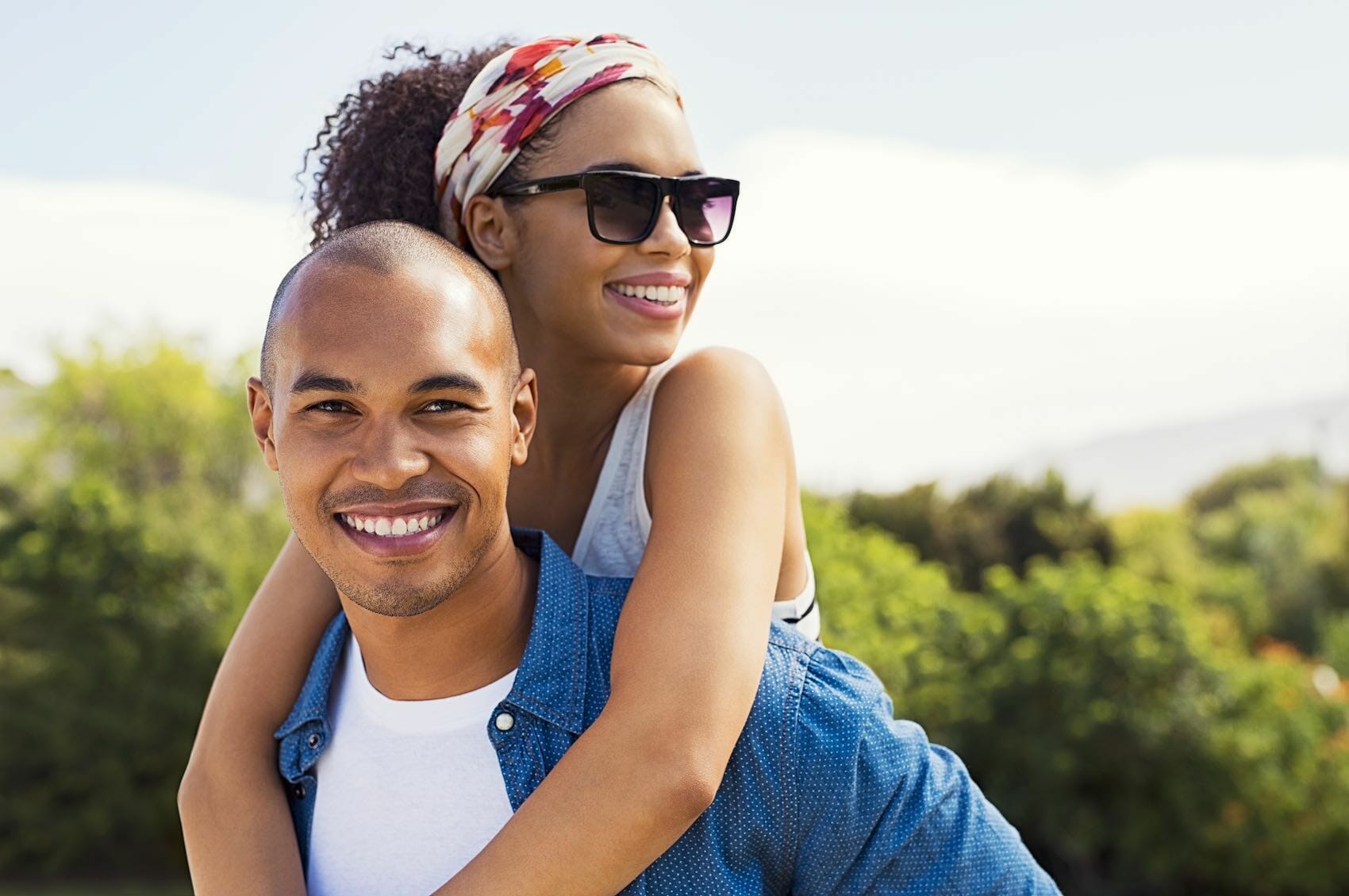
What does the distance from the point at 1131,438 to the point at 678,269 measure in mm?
47824

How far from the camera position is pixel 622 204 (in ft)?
8.78

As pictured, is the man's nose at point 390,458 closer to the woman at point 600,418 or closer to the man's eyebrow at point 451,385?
the man's eyebrow at point 451,385

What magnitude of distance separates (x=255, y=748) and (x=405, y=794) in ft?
1.29

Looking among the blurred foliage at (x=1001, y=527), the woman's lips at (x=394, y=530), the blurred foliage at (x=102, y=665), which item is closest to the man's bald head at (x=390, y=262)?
the woman's lips at (x=394, y=530)

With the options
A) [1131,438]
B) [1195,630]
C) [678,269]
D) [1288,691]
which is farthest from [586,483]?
[1131,438]

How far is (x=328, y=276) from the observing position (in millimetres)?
2227

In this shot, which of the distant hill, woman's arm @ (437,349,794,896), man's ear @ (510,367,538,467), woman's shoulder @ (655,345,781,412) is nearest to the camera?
woman's arm @ (437,349,794,896)

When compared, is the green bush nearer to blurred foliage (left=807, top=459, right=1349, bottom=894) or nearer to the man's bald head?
blurred foliage (left=807, top=459, right=1349, bottom=894)

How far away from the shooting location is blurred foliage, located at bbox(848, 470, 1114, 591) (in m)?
19.3

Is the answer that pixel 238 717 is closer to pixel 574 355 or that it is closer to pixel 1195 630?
pixel 574 355

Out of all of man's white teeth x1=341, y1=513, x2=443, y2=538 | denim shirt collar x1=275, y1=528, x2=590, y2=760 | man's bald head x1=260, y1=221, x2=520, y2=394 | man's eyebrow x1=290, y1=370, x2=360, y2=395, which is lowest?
denim shirt collar x1=275, y1=528, x2=590, y2=760

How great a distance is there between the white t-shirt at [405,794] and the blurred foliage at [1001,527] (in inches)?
674

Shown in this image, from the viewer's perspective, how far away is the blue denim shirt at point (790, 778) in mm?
2232

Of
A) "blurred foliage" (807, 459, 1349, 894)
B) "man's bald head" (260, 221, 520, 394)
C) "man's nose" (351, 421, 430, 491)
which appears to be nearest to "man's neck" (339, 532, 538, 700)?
"man's nose" (351, 421, 430, 491)
